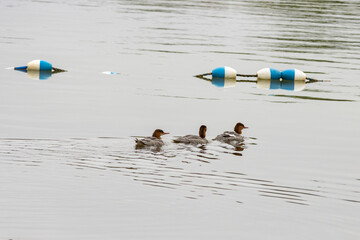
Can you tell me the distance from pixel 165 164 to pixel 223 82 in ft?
46.3

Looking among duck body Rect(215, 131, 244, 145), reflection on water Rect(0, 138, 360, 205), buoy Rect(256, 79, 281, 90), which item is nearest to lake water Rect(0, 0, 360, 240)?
reflection on water Rect(0, 138, 360, 205)

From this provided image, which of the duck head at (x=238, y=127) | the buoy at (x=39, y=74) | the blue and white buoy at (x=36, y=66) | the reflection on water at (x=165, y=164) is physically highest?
the blue and white buoy at (x=36, y=66)

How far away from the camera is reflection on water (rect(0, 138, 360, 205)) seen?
17.8m

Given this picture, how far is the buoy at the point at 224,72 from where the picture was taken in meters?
33.6

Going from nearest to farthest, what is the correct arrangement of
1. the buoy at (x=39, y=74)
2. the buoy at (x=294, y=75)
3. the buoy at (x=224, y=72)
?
the buoy at (x=39, y=74)
the buoy at (x=224, y=72)
the buoy at (x=294, y=75)

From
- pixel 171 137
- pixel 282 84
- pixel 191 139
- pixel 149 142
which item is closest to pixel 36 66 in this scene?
pixel 282 84

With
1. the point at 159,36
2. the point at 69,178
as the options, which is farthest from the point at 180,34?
the point at 69,178

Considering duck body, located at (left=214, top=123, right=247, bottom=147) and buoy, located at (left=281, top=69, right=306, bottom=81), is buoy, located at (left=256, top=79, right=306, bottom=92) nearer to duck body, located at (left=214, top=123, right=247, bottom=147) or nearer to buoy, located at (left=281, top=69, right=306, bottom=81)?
buoy, located at (left=281, top=69, right=306, bottom=81)

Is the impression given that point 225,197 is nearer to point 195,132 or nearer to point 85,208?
point 85,208

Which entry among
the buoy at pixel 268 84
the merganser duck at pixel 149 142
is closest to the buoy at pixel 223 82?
the buoy at pixel 268 84

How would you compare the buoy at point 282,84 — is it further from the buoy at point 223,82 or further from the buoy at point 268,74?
the buoy at point 223,82

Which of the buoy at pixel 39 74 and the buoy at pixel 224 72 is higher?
the buoy at pixel 224 72

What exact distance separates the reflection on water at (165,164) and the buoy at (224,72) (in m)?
11.9

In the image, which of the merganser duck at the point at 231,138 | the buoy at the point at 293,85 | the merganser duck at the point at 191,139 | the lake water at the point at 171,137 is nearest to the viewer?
the lake water at the point at 171,137
